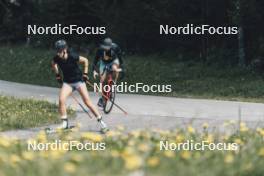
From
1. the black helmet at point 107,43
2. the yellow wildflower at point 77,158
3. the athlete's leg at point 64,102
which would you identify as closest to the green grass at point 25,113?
the athlete's leg at point 64,102

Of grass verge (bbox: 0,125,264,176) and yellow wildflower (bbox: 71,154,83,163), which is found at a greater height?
yellow wildflower (bbox: 71,154,83,163)

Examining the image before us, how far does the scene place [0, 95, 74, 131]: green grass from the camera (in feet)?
43.2

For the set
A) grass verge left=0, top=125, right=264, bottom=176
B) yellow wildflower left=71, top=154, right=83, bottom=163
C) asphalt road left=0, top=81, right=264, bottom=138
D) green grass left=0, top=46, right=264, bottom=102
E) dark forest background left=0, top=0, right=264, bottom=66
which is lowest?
grass verge left=0, top=125, right=264, bottom=176

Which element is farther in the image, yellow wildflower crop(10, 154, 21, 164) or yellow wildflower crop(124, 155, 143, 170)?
yellow wildflower crop(10, 154, 21, 164)

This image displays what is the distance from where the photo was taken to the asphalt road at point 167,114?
13.2 meters

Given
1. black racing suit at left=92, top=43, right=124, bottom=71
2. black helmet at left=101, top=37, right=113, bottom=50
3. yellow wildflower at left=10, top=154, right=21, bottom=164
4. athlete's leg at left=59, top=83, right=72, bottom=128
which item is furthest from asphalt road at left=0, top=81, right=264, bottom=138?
yellow wildflower at left=10, top=154, right=21, bottom=164

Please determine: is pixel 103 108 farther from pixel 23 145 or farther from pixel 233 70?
pixel 233 70

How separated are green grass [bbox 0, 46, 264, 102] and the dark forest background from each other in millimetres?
860

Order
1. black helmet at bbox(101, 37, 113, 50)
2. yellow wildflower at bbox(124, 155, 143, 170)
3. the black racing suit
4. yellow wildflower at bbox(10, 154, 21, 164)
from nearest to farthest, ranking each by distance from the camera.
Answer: yellow wildflower at bbox(124, 155, 143, 170), yellow wildflower at bbox(10, 154, 21, 164), black helmet at bbox(101, 37, 113, 50), the black racing suit

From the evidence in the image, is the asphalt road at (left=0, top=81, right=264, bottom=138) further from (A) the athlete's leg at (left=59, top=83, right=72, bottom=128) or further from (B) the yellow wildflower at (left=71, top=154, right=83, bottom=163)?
(B) the yellow wildflower at (left=71, top=154, right=83, bottom=163)

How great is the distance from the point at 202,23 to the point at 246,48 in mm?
2609

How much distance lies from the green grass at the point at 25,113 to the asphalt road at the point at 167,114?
413 millimetres

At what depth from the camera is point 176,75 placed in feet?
83.4

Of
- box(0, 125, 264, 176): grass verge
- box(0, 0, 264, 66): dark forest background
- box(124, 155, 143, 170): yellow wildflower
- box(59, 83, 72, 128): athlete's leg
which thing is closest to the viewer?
box(124, 155, 143, 170): yellow wildflower
